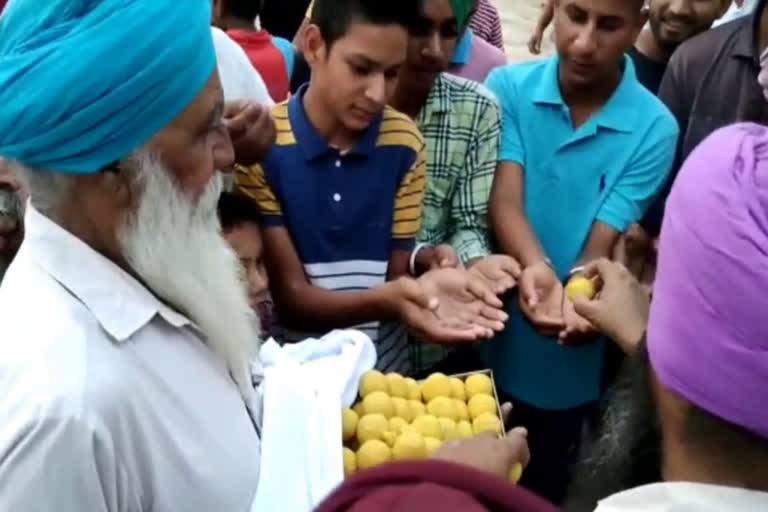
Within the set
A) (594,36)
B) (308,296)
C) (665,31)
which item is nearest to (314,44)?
(308,296)

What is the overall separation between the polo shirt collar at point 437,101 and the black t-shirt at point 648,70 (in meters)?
1.15

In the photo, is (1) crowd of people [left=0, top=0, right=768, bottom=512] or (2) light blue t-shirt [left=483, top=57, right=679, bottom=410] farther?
(2) light blue t-shirt [left=483, top=57, right=679, bottom=410]

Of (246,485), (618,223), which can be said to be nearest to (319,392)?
(246,485)

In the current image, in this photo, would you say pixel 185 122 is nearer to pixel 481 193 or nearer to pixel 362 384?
pixel 362 384

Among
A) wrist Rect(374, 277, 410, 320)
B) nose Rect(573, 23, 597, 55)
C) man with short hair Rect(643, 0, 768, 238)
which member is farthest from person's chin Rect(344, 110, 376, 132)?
man with short hair Rect(643, 0, 768, 238)

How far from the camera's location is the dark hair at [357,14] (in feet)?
7.12

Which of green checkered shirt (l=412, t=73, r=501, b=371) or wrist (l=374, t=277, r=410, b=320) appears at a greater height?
green checkered shirt (l=412, t=73, r=501, b=371)

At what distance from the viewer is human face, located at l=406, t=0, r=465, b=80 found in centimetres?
237

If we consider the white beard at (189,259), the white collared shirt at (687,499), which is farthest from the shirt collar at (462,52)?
the white collared shirt at (687,499)

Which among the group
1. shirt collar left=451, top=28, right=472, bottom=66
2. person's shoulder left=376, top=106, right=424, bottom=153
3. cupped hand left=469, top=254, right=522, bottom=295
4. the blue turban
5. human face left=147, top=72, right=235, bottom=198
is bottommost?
cupped hand left=469, top=254, right=522, bottom=295

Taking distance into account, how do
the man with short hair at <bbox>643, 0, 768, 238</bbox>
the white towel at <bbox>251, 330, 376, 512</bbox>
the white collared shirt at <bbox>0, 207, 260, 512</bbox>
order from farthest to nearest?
the man with short hair at <bbox>643, 0, 768, 238</bbox> → the white towel at <bbox>251, 330, 376, 512</bbox> → the white collared shirt at <bbox>0, 207, 260, 512</bbox>

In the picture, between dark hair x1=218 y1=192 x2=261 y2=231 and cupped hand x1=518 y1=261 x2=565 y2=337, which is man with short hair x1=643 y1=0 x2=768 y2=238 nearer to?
cupped hand x1=518 y1=261 x2=565 y2=337

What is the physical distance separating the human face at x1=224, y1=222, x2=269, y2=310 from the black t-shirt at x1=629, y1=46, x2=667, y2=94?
175 centimetres

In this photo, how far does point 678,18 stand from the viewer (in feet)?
10.8
